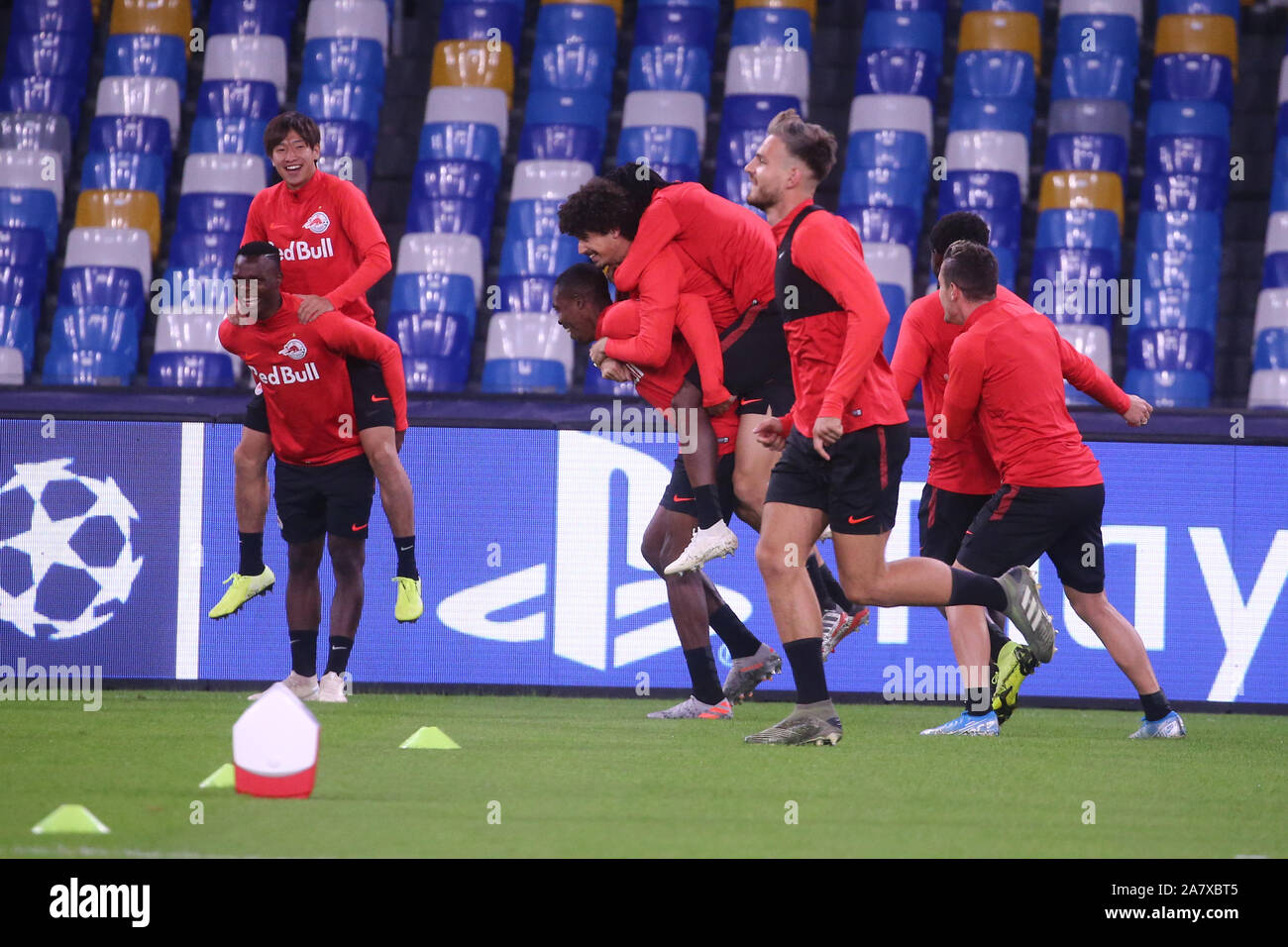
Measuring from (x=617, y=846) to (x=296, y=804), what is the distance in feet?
2.83

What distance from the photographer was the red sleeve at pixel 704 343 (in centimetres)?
587

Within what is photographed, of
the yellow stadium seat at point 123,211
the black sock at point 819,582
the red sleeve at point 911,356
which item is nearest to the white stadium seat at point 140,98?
the yellow stadium seat at point 123,211

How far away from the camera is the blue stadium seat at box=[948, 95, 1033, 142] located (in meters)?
10.9

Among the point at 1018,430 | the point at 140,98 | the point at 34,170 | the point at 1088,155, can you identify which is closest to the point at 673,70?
the point at 1088,155

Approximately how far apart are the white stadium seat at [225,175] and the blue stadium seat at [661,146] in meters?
2.24

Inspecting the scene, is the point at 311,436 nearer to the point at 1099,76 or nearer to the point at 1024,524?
the point at 1024,524

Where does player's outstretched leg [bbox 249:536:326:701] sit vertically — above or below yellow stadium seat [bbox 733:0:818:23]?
below

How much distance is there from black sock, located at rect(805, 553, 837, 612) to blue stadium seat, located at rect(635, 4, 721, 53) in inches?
231

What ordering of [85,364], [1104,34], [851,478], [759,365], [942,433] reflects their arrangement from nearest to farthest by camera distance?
[851,478] → [759,365] → [942,433] → [85,364] → [1104,34]

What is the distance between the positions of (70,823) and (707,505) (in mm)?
2758

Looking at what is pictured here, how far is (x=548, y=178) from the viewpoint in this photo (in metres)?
10.6

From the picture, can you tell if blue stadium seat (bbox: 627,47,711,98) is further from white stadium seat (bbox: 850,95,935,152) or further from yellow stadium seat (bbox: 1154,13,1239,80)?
yellow stadium seat (bbox: 1154,13,1239,80)

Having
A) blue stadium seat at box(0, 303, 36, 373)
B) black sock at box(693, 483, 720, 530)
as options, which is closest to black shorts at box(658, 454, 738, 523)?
black sock at box(693, 483, 720, 530)

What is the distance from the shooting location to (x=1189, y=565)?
6988 mm
